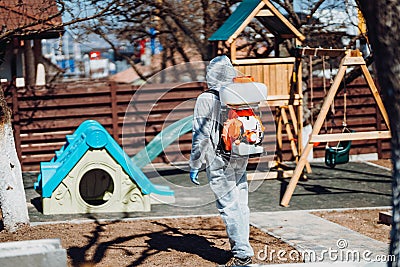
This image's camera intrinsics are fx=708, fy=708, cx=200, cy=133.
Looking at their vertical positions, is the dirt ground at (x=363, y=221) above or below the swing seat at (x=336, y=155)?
below

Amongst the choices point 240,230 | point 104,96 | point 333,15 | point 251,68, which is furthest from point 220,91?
point 333,15

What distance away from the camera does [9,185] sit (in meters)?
8.05

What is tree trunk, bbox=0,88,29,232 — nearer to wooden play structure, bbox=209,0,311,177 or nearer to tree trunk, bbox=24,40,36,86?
wooden play structure, bbox=209,0,311,177

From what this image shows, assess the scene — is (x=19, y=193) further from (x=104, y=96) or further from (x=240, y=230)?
(x=104, y=96)

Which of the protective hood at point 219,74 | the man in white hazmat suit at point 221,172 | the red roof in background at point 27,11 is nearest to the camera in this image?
the man in white hazmat suit at point 221,172

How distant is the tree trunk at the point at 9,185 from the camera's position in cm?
802

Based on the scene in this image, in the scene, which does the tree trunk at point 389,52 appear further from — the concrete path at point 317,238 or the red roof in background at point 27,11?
the red roof in background at point 27,11

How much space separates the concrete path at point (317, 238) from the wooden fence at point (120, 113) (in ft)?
17.8

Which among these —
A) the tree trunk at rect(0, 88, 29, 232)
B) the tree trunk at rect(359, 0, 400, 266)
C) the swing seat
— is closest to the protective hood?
the tree trunk at rect(0, 88, 29, 232)

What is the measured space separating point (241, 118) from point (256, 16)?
5142 mm

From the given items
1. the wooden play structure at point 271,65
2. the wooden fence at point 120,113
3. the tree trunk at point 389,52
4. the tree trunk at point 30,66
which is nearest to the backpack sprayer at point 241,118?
the tree trunk at point 389,52

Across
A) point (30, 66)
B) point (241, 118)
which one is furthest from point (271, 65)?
point (30, 66)

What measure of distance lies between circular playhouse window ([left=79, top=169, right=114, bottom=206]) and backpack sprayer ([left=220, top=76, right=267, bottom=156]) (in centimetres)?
370

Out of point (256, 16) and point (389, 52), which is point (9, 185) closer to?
point (256, 16)
